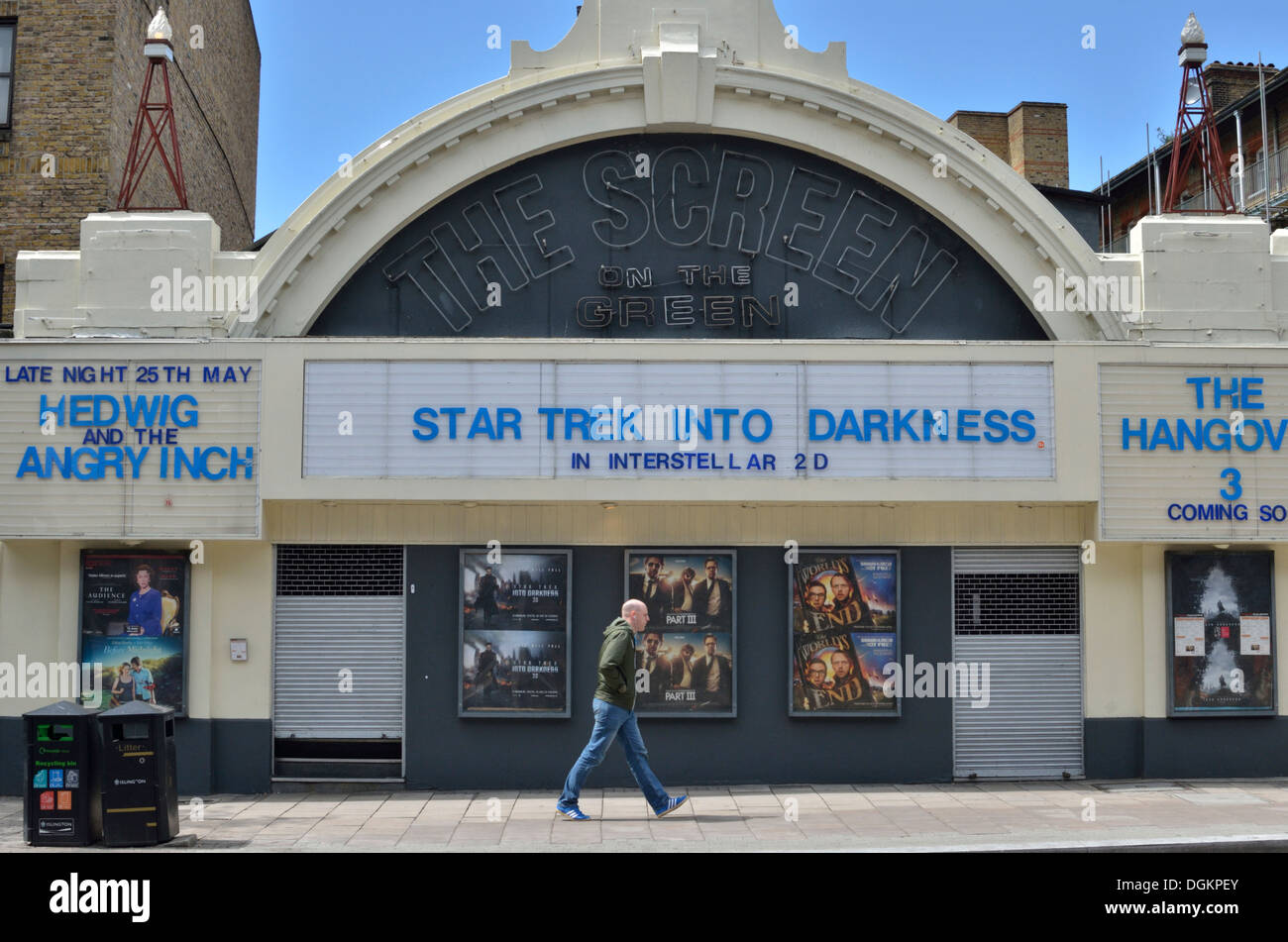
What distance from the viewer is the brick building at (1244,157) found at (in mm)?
28672

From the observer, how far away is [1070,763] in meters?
13.9

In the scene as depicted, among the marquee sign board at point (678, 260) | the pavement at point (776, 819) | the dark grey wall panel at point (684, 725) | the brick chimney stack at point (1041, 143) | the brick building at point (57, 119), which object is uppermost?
the brick chimney stack at point (1041, 143)

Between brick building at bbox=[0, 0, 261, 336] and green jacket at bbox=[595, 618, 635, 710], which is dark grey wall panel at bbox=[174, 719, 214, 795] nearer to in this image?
green jacket at bbox=[595, 618, 635, 710]

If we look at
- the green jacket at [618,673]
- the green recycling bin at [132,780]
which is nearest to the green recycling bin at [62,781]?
the green recycling bin at [132,780]

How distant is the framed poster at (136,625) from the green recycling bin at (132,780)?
3.24 m

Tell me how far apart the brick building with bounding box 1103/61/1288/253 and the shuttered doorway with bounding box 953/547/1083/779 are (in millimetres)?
16438

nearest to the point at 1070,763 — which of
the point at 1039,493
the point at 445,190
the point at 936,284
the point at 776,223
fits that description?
the point at 1039,493

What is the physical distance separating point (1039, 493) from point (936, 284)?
2877 millimetres

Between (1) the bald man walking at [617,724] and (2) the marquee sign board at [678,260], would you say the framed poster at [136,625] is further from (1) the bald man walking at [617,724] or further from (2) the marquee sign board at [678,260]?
(1) the bald man walking at [617,724]

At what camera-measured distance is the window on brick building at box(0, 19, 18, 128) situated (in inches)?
617

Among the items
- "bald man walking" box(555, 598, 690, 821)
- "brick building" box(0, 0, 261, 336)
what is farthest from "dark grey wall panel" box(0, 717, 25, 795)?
"bald man walking" box(555, 598, 690, 821)

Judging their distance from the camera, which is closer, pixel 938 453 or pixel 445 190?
pixel 938 453

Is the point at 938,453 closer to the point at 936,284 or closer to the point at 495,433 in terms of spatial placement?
the point at 936,284

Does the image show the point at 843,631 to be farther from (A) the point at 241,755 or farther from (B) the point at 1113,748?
(A) the point at 241,755
